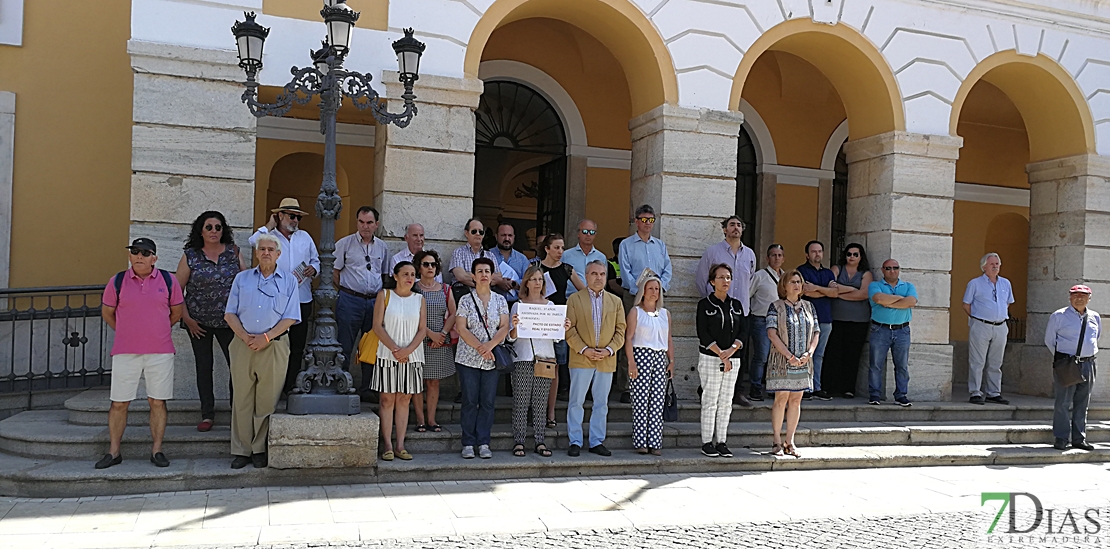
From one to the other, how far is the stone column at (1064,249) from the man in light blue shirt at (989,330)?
1.41m

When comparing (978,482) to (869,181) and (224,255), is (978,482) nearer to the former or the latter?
(869,181)

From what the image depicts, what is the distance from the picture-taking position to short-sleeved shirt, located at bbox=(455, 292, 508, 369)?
721 centimetres

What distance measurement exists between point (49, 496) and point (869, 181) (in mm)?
8969

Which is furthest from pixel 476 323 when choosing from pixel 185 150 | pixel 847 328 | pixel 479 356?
pixel 847 328

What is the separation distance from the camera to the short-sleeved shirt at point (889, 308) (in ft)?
32.5

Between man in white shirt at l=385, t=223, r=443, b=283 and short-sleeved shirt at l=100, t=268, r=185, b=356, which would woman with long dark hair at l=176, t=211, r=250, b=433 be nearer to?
short-sleeved shirt at l=100, t=268, r=185, b=356

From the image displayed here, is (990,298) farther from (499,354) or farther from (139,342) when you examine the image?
(139,342)

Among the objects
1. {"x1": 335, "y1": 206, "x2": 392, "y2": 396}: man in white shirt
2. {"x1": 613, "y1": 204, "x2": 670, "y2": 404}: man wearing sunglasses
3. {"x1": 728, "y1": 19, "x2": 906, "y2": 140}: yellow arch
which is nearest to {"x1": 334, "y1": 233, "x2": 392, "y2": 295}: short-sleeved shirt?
{"x1": 335, "y1": 206, "x2": 392, "y2": 396}: man in white shirt

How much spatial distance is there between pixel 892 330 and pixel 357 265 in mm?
5848

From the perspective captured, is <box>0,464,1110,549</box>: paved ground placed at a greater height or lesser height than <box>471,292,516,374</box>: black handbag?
lesser

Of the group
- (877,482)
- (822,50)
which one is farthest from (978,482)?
(822,50)

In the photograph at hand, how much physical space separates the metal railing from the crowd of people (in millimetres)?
2221

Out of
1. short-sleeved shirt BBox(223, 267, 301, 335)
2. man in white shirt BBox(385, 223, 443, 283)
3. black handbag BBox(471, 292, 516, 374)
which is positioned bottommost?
black handbag BBox(471, 292, 516, 374)

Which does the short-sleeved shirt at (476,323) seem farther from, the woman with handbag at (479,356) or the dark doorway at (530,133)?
the dark doorway at (530,133)
